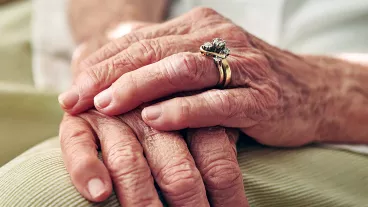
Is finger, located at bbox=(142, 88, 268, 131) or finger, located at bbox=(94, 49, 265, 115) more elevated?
finger, located at bbox=(94, 49, 265, 115)

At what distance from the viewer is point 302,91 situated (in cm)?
77

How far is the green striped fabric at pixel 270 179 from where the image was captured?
1.74 feet

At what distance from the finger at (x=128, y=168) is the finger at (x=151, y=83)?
0.04m

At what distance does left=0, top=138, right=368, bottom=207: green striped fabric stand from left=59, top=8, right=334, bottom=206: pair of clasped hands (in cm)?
3

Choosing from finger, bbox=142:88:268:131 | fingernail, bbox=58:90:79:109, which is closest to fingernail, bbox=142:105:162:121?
finger, bbox=142:88:268:131

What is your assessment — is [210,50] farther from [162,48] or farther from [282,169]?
[282,169]

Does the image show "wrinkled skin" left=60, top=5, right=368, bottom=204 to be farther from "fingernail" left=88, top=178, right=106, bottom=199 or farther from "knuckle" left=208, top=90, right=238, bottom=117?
"fingernail" left=88, top=178, right=106, bottom=199

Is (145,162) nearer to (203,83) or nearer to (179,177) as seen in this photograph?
(179,177)

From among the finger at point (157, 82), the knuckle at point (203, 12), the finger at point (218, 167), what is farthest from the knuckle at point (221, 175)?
the knuckle at point (203, 12)

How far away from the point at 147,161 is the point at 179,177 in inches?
2.1

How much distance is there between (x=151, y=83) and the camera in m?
0.61

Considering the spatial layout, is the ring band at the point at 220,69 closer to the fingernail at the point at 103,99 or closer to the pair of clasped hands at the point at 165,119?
the pair of clasped hands at the point at 165,119

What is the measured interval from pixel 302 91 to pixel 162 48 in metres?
0.27

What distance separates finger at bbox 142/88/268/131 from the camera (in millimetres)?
599
